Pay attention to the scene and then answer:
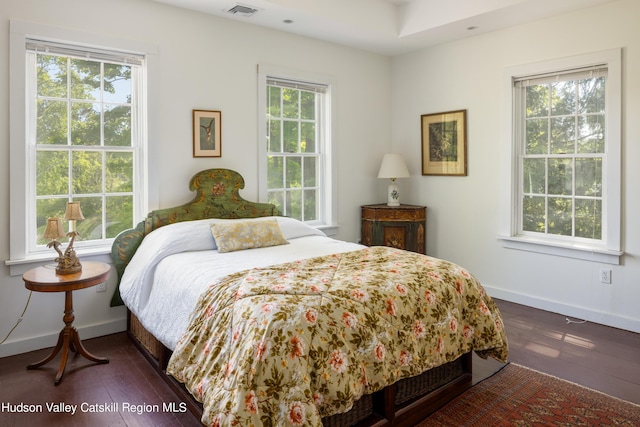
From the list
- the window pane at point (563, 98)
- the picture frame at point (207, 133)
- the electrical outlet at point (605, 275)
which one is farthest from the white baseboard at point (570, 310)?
the picture frame at point (207, 133)

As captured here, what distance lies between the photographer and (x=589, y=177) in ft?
12.8

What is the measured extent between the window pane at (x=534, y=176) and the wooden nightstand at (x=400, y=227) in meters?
1.09

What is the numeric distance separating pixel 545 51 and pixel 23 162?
4420mm

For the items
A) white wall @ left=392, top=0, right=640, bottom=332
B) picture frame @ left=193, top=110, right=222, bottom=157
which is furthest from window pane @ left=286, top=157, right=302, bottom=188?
white wall @ left=392, top=0, right=640, bottom=332

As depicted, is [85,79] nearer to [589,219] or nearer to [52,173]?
[52,173]

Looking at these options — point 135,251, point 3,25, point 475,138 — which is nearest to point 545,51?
point 475,138

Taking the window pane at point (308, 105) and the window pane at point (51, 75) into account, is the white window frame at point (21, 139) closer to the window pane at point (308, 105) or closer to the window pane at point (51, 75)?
the window pane at point (51, 75)

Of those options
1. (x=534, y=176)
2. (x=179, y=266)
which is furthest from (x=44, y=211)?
(x=534, y=176)

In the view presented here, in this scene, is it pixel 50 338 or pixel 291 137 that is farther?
pixel 291 137

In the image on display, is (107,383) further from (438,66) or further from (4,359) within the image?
(438,66)

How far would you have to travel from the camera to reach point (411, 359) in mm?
2230

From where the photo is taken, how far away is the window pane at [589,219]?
12.6ft

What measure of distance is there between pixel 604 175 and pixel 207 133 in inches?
137

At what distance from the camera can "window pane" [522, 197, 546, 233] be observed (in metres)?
4.24
